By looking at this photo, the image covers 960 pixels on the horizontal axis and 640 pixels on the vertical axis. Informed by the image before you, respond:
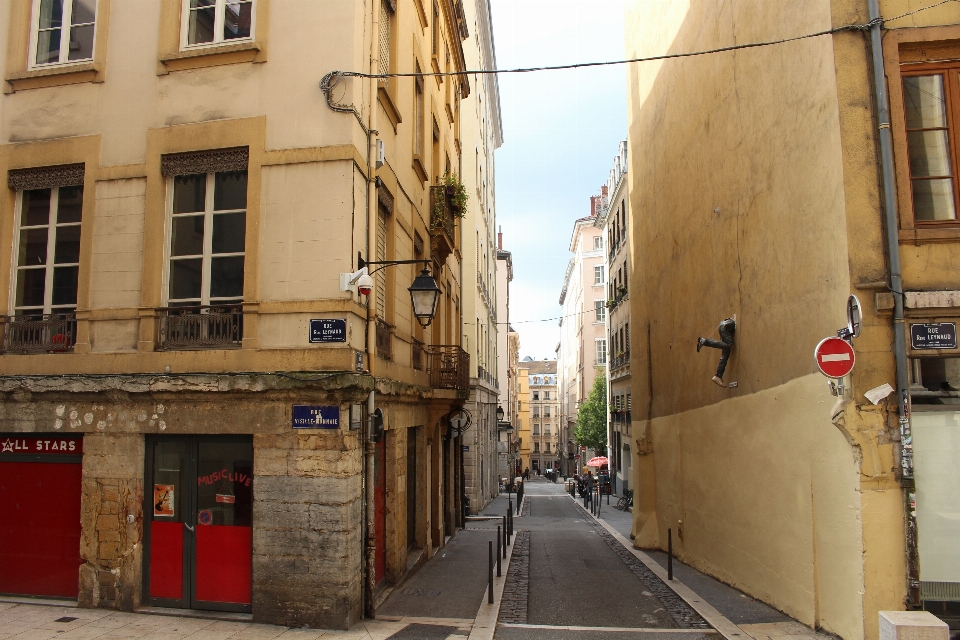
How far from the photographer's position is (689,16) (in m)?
13.9

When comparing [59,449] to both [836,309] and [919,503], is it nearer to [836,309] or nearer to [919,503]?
[836,309]

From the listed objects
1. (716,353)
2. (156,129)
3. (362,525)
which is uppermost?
(156,129)

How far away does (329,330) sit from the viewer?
28.7 feet

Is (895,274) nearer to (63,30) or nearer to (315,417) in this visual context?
(315,417)

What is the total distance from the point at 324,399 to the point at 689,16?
410 inches

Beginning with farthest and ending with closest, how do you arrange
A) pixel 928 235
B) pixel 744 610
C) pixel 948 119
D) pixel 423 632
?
pixel 744 610
pixel 423 632
pixel 948 119
pixel 928 235

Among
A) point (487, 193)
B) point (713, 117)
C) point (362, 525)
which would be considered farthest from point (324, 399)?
point (487, 193)

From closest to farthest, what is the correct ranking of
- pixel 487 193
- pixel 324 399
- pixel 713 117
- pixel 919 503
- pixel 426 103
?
pixel 919 503 < pixel 324 399 < pixel 713 117 < pixel 426 103 < pixel 487 193

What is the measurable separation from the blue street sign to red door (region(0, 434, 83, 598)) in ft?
11.8

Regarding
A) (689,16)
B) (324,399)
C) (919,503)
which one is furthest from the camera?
(689,16)

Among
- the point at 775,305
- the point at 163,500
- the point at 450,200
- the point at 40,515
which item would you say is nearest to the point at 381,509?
the point at 163,500

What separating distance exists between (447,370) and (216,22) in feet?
24.7

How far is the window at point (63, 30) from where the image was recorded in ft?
33.3

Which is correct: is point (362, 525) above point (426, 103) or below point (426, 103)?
below
